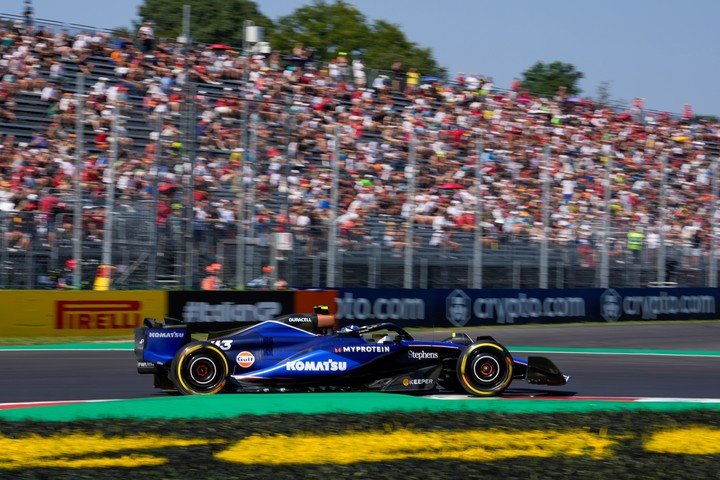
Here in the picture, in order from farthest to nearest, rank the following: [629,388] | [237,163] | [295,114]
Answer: [295,114] < [237,163] < [629,388]

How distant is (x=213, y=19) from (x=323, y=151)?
4995 cm

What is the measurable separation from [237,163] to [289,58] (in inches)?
232

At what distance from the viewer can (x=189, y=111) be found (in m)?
17.6

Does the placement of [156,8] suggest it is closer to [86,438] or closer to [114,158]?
[114,158]

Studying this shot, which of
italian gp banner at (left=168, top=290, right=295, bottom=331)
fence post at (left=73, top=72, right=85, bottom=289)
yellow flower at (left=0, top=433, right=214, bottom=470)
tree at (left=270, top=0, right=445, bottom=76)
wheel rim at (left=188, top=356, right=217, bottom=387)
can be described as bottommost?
yellow flower at (left=0, top=433, right=214, bottom=470)

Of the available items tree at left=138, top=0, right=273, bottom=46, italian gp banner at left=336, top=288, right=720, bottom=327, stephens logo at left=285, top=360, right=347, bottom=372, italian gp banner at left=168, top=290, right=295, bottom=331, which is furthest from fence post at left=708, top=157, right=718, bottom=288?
tree at left=138, top=0, right=273, bottom=46

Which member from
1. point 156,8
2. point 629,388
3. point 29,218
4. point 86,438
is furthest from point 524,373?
point 156,8

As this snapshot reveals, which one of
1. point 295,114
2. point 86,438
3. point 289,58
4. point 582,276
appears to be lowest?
point 86,438

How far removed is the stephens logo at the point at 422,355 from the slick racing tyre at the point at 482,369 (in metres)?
0.25

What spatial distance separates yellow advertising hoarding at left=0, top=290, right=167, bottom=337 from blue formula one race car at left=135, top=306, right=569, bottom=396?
6784mm

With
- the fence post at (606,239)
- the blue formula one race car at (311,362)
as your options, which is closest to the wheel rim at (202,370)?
the blue formula one race car at (311,362)

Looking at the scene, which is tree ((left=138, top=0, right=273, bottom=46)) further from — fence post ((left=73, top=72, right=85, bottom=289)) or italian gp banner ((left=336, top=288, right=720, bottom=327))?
fence post ((left=73, top=72, right=85, bottom=289))

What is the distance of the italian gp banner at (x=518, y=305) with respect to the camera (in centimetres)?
1925

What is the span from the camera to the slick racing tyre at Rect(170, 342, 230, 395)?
9695 millimetres
